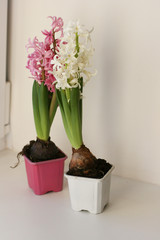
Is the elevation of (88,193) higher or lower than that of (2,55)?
→ lower

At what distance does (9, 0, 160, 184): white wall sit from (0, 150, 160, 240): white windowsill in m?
0.11

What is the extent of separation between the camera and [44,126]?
1025 millimetres

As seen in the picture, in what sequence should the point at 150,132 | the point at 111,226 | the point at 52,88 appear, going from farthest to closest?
the point at 150,132 < the point at 52,88 < the point at 111,226

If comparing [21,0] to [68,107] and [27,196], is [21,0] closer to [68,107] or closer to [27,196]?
[68,107]

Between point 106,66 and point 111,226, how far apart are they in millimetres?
528

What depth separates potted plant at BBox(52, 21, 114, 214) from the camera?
0.87m

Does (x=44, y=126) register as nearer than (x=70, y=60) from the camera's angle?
No

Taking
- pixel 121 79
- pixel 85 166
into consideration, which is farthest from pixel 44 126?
pixel 121 79

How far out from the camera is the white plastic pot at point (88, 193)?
0.90 metres

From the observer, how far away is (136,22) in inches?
41.0

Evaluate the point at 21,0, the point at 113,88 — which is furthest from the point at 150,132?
the point at 21,0

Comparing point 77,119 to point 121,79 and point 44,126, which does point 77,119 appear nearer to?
point 44,126

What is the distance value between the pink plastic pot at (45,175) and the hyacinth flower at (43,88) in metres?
0.02

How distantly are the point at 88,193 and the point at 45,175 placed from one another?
17 centimetres
